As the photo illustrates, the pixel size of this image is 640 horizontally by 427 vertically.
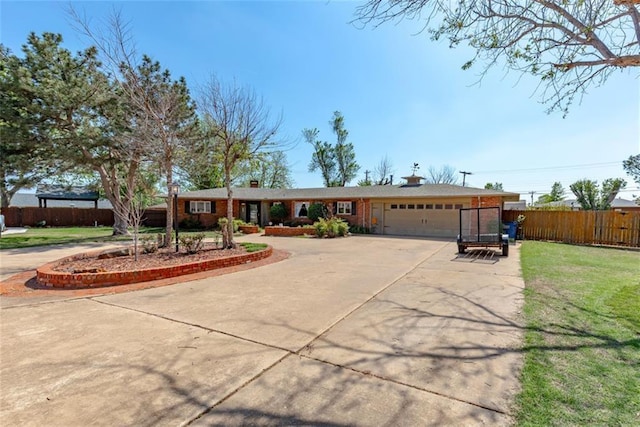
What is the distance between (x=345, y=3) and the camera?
16.5ft

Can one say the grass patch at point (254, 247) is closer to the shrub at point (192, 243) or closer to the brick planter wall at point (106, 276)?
the shrub at point (192, 243)

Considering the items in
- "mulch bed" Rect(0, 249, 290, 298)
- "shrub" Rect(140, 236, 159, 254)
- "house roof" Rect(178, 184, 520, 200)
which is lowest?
"mulch bed" Rect(0, 249, 290, 298)

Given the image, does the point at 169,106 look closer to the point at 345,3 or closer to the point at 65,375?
the point at 345,3

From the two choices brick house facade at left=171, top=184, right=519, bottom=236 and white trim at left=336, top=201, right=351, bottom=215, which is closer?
brick house facade at left=171, top=184, right=519, bottom=236

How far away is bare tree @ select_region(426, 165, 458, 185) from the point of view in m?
50.7

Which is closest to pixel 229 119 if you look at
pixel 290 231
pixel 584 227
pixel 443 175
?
pixel 290 231

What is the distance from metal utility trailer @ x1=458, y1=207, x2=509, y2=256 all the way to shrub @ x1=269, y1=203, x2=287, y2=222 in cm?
1336

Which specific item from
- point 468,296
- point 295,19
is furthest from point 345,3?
point 468,296

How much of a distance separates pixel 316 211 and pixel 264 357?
1788 centimetres

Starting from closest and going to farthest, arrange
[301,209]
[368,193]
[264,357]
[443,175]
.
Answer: [264,357] → [368,193] → [301,209] → [443,175]

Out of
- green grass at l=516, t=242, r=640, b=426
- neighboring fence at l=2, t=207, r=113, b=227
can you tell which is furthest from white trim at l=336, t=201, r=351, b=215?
neighboring fence at l=2, t=207, r=113, b=227

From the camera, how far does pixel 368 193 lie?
20.3 meters

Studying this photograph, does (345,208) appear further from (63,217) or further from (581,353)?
(63,217)

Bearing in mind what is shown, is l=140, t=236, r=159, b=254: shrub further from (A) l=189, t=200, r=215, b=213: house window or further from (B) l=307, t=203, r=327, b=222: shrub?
(A) l=189, t=200, r=215, b=213: house window
